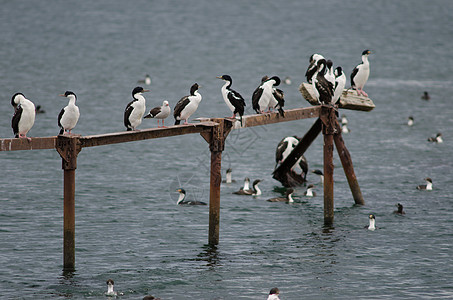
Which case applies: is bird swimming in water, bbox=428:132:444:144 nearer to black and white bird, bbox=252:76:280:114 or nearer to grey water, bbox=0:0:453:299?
grey water, bbox=0:0:453:299

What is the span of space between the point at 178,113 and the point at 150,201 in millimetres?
9630

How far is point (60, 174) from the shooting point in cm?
3712

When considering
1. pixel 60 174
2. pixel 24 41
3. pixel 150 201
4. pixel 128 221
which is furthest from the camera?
pixel 24 41

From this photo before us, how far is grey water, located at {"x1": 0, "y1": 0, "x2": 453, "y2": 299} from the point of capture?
2266 centimetres

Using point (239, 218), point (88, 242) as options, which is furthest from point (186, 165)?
point (88, 242)

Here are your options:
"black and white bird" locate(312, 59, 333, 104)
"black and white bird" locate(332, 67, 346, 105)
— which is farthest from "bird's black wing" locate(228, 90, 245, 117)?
"black and white bird" locate(332, 67, 346, 105)

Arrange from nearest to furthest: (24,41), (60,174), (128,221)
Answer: (128,221) → (60,174) → (24,41)

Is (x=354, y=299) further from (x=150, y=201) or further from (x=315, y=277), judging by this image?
(x=150, y=201)

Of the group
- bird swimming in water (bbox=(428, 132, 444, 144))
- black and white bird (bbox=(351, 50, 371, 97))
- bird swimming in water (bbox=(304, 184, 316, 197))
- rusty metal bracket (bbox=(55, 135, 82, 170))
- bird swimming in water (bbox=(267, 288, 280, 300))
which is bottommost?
bird swimming in water (bbox=(267, 288, 280, 300))

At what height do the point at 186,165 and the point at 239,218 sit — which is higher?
the point at 186,165

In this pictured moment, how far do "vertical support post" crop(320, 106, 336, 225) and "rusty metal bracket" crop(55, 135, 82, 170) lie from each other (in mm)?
10398

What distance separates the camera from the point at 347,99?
96.1 ft

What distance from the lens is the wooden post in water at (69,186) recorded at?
67.9 feet

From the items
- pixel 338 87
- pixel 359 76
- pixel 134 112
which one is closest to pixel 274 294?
pixel 134 112
